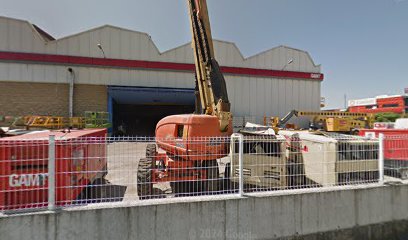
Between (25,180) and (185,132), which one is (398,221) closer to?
(185,132)

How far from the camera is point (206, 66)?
6180 millimetres

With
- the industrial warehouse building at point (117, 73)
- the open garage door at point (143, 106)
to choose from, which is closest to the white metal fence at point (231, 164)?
the open garage door at point (143, 106)

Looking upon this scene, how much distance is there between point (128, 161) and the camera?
13.4 feet

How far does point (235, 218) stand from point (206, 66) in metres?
4.31

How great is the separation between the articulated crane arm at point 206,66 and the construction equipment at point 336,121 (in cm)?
1073

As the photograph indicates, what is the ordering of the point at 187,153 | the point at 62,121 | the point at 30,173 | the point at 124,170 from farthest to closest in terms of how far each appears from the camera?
1. the point at 62,121
2. the point at 124,170
3. the point at 187,153
4. the point at 30,173

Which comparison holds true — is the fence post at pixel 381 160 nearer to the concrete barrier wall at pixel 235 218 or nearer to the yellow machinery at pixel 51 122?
the concrete barrier wall at pixel 235 218

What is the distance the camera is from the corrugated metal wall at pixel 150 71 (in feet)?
49.5

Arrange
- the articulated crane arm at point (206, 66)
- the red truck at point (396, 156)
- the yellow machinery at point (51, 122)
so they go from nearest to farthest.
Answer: the red truck at point (396, 156)
the articulated crane arm at point (206, 66)
the yellow machinery at point (51, 122)

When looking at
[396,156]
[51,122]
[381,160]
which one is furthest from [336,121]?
[51,122]

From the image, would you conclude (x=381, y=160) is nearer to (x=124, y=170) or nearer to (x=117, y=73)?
(x=124, y=170)

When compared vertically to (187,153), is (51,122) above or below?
above

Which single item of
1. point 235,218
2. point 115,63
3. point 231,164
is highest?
point 115,63

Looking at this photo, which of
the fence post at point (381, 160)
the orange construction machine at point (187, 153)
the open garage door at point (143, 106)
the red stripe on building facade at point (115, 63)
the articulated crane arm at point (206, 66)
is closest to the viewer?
the orange construction machine at point (187, 153)
